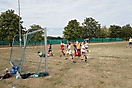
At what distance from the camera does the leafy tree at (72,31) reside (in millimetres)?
67750

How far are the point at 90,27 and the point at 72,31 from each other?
55.5 feet

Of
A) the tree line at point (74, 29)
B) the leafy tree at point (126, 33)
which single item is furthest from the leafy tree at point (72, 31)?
the leafy tree at point (126, 33)

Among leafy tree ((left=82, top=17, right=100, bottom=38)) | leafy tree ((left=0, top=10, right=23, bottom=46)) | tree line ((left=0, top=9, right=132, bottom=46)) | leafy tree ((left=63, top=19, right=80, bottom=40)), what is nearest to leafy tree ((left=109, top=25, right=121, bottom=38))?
tree line ((left=0, top=9, right=132, bottom=46))

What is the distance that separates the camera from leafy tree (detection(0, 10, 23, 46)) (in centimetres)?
4549

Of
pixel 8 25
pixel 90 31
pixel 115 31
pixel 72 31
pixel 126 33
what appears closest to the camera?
pixel 8 25

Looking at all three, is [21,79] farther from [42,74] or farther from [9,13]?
[9,13]

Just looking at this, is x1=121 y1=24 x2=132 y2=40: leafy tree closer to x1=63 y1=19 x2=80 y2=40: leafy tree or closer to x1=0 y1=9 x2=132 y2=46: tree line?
x1=0 y1=9 x2=132 y2=46: tree line

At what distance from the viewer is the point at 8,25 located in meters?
46.6

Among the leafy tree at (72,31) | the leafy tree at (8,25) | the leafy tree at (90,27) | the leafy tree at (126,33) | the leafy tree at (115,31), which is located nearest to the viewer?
the leafy tree at (8,25)

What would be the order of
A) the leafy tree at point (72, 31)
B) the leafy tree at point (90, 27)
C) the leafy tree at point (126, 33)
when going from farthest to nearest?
the leafy tree at point (126, 33), the leafy tree at point (90, 27), the leafy tree at point (72, 31)

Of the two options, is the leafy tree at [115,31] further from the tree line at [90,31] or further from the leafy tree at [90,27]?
the leafy tree at [90,27]

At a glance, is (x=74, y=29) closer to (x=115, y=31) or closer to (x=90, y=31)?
(x=90, y=31)

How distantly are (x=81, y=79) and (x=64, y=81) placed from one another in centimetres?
91

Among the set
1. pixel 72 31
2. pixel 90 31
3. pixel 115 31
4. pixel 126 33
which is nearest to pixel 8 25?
pixel 72 31
